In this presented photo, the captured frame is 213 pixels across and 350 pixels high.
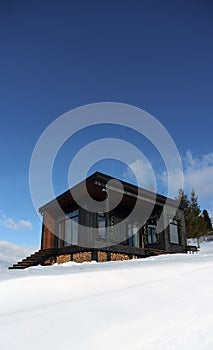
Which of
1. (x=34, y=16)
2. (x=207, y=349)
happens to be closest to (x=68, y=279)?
(x=207, y=349)

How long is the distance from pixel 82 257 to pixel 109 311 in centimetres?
938

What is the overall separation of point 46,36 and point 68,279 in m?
11.5

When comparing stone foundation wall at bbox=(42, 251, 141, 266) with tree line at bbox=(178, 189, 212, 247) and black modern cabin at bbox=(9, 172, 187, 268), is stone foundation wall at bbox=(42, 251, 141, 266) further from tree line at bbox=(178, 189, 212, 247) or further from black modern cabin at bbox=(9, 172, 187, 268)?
tree line at bbox=(178, 189, 212, 247)

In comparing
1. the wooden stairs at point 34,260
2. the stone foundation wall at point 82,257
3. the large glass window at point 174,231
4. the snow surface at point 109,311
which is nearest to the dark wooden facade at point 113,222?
the large glass window at point 174,231

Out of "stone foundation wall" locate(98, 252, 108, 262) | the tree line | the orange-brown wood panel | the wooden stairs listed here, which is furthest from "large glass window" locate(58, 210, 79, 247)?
the tree line

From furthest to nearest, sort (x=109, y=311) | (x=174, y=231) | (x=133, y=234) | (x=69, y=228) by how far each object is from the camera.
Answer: (x=174, y=231)
(x=133, y=234)
(x=69, y=228)
(x=109, y=311)

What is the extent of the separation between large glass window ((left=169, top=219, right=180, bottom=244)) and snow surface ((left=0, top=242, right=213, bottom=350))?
12554 millimetres

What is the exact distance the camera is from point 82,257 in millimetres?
11945

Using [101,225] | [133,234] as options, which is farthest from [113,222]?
[133,234]

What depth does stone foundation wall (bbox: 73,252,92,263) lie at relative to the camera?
11580 millimetres

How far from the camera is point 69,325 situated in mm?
2611

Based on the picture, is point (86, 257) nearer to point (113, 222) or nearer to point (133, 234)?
point (113, 222)

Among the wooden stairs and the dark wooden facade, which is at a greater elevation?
the dark wooden facade

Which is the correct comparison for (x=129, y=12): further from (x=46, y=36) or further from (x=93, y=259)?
(x=93, y=259)
